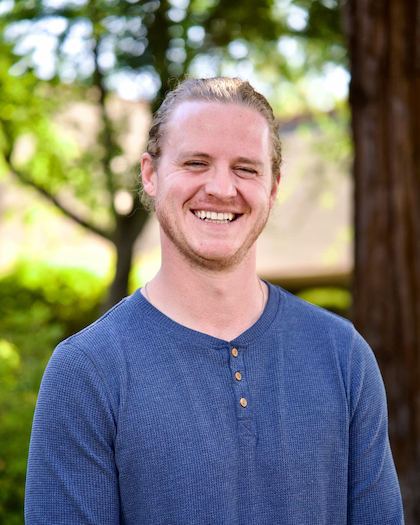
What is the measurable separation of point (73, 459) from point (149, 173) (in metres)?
0.98

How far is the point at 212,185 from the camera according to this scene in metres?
1.91

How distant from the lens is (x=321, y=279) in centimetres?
1458

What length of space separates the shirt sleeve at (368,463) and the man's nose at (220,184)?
2.21ft

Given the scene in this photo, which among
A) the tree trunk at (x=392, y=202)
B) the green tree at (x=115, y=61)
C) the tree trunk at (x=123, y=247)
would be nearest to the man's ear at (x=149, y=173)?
the tree trunk at (x=392, y=202)

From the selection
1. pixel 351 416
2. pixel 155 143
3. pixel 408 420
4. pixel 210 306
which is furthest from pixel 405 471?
pixel 155 143

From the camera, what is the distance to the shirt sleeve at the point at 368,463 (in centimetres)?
186

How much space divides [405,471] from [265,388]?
2.55m

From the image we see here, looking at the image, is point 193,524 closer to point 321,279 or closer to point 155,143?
point 155,143

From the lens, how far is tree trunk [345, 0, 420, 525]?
3959 millimetres

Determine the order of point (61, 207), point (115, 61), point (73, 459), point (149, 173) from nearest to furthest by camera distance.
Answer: point (73, 459), point (149, 173), point (115, 61), point (61, 207)

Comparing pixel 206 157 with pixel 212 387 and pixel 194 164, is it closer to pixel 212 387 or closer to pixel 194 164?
pixel 194 164

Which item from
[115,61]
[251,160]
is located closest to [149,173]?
[251,160]

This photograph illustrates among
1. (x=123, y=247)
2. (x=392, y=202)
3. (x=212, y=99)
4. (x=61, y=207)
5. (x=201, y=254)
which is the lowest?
(x=123, y=247)

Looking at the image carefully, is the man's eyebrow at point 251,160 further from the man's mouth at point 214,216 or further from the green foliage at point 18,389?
the green foliage at point 18,389
